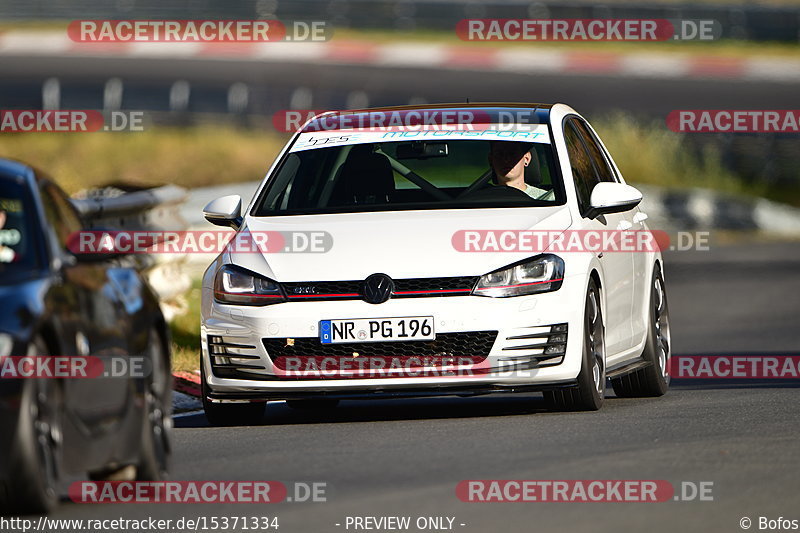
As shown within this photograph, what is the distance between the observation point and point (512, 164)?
1138 cm

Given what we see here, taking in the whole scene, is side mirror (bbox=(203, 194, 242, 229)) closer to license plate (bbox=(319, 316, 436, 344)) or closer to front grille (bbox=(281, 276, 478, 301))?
front grille (bbox=(281, 276, 478, 301))

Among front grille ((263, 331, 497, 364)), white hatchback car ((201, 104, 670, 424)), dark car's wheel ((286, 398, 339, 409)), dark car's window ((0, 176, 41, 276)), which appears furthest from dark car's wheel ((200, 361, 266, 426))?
Result: dark car's window ((0, 176, 41, 276))

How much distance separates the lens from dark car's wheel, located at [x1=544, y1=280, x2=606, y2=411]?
10344 millimetres

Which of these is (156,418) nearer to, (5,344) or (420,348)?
(5,344)

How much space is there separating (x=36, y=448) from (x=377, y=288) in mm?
3543

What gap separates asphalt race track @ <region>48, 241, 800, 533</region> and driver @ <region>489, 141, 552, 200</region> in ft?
4.31

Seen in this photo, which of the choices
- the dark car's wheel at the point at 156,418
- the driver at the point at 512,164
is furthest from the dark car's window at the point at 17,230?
the driver at the point at 512,164

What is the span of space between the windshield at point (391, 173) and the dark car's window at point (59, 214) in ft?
9.98

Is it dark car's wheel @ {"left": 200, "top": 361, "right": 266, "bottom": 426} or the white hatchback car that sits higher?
the white hatchback car

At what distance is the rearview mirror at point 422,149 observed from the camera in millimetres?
11414

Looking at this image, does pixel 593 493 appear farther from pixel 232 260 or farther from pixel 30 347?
pixel 232 260

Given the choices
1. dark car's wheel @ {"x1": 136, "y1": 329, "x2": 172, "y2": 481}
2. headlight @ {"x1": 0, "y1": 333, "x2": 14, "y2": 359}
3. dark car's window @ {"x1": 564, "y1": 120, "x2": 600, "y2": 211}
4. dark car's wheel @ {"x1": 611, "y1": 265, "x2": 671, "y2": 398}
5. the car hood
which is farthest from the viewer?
dark car's wheel @ {"x1": 611, "y1": 265, "x2": 671, "y2": 398}

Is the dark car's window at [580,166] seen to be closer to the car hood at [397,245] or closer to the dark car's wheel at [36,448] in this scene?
the car hood at [397,245]

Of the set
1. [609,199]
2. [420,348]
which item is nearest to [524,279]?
[420,348]
